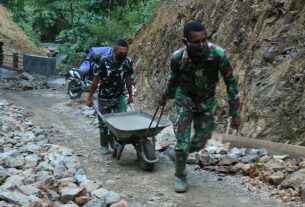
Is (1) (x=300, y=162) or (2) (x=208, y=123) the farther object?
(1) (x=300, y=162)

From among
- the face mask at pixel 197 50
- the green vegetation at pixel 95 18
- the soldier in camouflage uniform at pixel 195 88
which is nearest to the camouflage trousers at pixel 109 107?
the soldier in camouflage uniform at pixel 195 88

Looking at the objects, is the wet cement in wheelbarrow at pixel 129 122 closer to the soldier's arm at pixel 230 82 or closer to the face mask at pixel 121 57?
the face mask at pixel 121 57

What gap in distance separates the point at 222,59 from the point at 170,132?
4.33m

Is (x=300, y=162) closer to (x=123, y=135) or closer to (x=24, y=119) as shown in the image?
(x=123, y=135)

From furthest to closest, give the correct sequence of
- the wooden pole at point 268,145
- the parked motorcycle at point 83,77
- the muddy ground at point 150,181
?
the parked motorcycle at point 83,77, the wooden pole at point 268,145, the muddy ground at point 150,181

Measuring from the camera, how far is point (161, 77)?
12.5m

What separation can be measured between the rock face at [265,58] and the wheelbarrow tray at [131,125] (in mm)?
1810

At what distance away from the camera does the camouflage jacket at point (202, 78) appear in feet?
16.2

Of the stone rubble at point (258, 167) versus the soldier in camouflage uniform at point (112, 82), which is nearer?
the stone rubble at point (258, 167)

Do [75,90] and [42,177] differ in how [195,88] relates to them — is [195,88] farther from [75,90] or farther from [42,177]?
[75,90]

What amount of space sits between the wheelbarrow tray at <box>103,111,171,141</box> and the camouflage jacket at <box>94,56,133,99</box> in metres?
0.50

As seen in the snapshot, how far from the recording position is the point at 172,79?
5227 mm

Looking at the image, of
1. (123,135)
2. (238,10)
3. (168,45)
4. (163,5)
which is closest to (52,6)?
(163,5)

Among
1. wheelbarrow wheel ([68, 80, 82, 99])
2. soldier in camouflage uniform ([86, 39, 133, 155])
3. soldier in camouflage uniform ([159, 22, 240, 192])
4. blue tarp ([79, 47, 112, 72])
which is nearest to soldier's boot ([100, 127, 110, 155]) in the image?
soldier in camouflage uniform ([86, 39, 133, 155])
